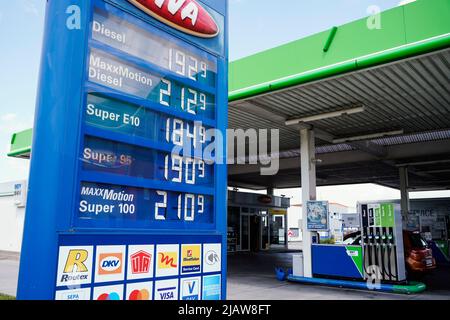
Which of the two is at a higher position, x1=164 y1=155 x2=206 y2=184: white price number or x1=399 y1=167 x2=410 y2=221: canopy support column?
x1=399 y1=167 x2=410 y2=221: canopy support column

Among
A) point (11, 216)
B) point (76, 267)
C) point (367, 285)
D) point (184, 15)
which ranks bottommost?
point (367, 285)

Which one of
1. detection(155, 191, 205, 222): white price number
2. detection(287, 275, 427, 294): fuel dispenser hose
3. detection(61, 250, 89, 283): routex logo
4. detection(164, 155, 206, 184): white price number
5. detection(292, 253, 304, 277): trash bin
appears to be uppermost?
detection(164, 155, 206, 184): white price number

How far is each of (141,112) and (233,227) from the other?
2084cm

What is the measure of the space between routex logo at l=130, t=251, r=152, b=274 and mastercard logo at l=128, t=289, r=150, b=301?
5.0 inches

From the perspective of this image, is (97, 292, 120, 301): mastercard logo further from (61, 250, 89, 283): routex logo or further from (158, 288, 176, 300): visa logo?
(158, 288, 176, 300): visa logo

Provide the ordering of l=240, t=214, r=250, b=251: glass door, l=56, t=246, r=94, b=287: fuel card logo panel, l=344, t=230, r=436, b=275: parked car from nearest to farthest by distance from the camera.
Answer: l=56, t=246, r=94, b=287: fuel card logo panel < l=344, t=230, r=436, b=275: parked car < l=240, t=214, r=250, b=251: glass door

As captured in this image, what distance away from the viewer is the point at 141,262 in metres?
2.80

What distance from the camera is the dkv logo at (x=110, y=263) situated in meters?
2.56

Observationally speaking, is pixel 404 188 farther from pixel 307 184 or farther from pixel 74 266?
pixel 74 266

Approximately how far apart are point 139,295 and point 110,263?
1.09 ft

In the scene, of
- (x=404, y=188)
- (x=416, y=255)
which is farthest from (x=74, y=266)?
(x=404, y=188)

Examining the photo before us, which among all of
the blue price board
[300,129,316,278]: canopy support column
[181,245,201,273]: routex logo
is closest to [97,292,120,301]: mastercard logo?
the blue price board

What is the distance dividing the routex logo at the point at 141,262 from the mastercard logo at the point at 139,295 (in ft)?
0.42

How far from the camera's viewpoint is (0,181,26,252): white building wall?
23061 millimetres
